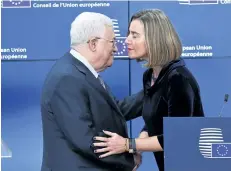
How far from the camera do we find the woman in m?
2.64

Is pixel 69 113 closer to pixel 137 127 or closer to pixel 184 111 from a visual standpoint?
pixel 184 111

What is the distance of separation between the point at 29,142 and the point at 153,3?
58.2 inches

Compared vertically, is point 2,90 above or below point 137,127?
above

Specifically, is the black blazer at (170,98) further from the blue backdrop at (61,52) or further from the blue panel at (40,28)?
the blue panel at (40,28)

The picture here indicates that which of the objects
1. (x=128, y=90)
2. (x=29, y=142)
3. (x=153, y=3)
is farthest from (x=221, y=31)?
(x=29, y=142)

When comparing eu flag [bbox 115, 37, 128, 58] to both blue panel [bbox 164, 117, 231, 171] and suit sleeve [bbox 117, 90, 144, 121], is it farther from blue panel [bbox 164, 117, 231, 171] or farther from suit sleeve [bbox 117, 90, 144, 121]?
blue panel [bbox 164, 117, 231, 171]

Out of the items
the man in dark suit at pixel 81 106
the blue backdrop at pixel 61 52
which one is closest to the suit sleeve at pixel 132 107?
the man in dark suit at pixel 81 106

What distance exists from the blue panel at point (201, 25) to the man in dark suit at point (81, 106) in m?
1.80

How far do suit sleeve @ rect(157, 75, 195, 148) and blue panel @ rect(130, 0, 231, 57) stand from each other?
1750 mm

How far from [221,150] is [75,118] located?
2.09 feet

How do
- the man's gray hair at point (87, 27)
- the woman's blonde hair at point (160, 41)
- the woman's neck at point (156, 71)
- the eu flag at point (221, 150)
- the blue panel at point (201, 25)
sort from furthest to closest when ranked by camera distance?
the blue panel at point (201, 25) → the woman's neck at point (156, 71) → the woman's blonde hair at point (160, 41) → the man's gray hair at point (87, 27) → the eu flag at point (221, 150)

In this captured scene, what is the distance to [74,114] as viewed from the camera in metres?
2.41

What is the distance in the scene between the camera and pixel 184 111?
8.66 feet

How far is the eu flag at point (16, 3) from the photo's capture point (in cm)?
443
